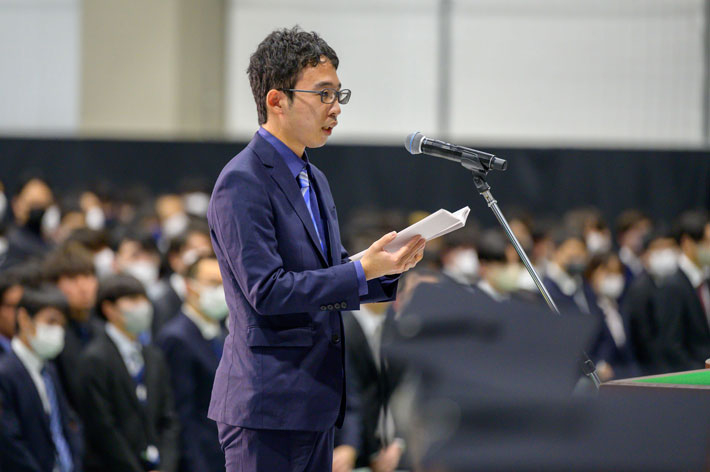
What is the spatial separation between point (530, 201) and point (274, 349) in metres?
8.22

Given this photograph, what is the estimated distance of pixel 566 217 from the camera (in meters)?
10.2

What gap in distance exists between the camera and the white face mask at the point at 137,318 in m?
4.89

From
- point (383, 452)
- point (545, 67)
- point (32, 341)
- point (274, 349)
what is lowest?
point (383, 452)

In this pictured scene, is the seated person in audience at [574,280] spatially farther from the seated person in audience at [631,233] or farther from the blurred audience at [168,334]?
the seated person in audience at [631,233]

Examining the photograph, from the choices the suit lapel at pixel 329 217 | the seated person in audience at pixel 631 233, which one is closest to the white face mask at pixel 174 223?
the seated person in audience at pixel 631 233

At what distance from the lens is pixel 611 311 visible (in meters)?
7.32

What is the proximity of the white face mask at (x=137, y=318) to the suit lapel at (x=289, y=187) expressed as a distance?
106 inches

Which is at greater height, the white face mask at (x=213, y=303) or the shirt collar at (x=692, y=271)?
the white face mask at (x=213, y=303)

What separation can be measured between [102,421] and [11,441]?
1.18ft

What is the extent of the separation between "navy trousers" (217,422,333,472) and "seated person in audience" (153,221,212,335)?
2748 millimetres

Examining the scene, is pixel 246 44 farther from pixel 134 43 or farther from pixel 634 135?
pixel 634 135

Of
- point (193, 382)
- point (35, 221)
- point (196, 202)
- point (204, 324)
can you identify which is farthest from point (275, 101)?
point (196, 202)

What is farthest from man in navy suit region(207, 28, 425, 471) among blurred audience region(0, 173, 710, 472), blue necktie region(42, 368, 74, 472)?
blue necktie region(42, 368, 74, 472)

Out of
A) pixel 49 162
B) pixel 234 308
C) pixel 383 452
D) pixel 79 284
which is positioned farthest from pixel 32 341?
pixel 49 162
